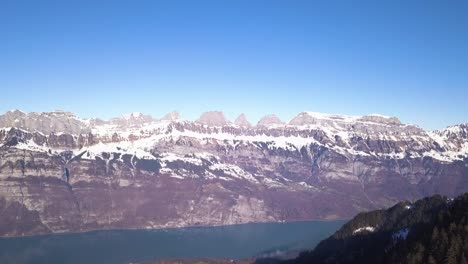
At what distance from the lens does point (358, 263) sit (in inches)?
5866

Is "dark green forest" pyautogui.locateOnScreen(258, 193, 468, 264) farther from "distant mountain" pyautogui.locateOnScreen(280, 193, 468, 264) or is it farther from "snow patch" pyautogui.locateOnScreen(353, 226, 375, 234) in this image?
"snow patch" pyautogui.locateOnScreen(353, 226, 375, 234)

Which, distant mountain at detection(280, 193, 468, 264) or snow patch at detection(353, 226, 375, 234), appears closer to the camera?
distant mountain at detection(280, 193, 468, 264)

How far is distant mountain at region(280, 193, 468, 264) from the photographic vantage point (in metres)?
111

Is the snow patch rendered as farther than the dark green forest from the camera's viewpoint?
Yes

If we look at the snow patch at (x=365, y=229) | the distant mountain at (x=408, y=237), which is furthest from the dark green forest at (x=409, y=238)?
the snow patch at (x=365, y=229)

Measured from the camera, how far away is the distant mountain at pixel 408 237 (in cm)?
11137

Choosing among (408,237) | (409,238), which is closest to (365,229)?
(408,237)

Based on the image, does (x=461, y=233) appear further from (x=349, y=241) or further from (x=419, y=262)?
(x=349, y=241)

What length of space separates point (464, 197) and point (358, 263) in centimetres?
3152

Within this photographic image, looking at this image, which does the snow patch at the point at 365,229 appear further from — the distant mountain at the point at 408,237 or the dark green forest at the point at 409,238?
the dark green forest at the point at 409,238

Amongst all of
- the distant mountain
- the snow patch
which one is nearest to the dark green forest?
the distant mountain

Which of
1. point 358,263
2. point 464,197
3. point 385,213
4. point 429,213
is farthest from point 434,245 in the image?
point 385,213

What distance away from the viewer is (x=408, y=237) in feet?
452

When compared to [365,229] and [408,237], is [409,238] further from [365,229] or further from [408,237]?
[365,229]
